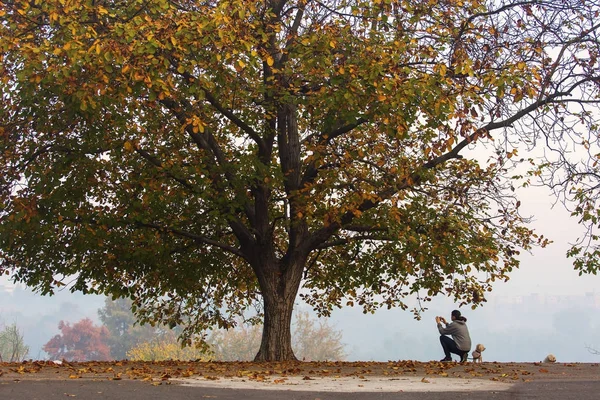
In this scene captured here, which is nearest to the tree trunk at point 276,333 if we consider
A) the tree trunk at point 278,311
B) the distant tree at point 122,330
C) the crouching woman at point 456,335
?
the tree trunk at point 278,311

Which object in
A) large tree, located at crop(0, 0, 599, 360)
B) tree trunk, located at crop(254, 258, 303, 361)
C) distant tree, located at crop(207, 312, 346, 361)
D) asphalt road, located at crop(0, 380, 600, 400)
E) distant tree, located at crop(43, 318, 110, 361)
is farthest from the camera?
distant tree, located at crop(43, 318, 110, 361)

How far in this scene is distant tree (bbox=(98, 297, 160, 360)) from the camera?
110875 millimetres

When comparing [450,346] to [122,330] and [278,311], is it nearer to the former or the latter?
[278,311]

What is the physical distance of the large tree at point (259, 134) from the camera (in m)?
14.2

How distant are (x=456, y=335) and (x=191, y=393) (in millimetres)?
10438

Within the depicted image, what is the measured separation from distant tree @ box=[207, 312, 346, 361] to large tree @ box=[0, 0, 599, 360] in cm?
7321

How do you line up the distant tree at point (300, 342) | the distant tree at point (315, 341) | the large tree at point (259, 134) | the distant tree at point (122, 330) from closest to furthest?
the large tree at point (259, 134) < the distant tree at point (300, 342) < the distant tree at point (315, 341) < the distant tree at point (122, 330)

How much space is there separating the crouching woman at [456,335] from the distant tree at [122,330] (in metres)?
96.8

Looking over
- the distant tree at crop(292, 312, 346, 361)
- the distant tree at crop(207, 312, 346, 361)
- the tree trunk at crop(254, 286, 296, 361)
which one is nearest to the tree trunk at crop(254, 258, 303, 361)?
the tree trunk at crop(254, 286, 296, 361)

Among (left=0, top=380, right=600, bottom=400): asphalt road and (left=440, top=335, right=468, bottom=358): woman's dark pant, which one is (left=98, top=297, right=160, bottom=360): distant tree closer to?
(left=440, top=335, right=468, bottom=358): woman's dark pant

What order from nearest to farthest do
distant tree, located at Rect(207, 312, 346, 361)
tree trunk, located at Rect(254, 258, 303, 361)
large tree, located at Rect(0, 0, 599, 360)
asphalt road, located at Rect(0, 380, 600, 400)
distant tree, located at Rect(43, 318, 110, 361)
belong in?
asphalt road, located at Rect(0, 380, 600, 400) → large tree, located at Rect(0, 0, 599, 360) → tree trunk, located at Rect(254, 258, 303, 361) → distant tree, located at Rect(207, 312, 346, 361) → distant tree, located at Rect(43, 318, 110, 361)

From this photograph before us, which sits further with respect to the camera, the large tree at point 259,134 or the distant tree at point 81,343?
the distant tree at point 81,343

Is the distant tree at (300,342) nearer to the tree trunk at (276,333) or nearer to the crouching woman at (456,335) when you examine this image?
the tree trunk at (276,333)

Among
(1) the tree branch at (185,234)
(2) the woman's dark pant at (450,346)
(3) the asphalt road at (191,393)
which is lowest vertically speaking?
(3) the asphalt road at (191,393)
